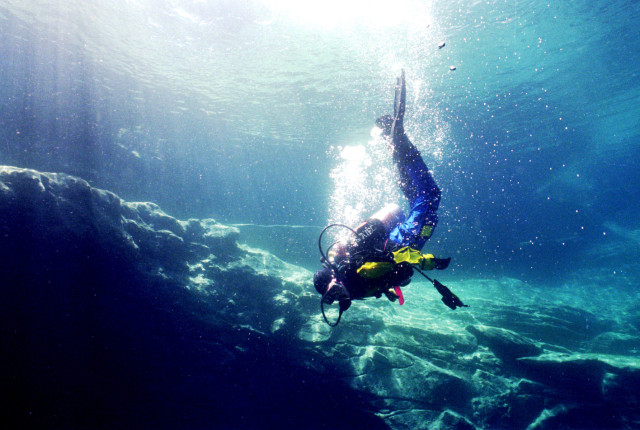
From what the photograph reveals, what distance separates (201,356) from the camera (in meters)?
7.63

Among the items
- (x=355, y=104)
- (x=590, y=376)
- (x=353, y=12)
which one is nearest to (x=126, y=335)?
(x=590, y=376)

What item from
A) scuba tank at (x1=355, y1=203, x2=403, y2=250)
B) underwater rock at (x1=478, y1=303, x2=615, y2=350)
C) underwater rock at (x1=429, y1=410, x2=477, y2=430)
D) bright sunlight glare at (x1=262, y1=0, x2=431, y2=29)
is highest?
bright sunlight glare at (x1=262, y1=0, x2=431, y2=29)

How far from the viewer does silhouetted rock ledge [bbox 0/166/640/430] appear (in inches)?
Result: 248

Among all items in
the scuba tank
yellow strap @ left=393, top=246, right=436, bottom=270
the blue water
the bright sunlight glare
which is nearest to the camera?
yellow strap @ left=393, top=246, right=436, bottom=270

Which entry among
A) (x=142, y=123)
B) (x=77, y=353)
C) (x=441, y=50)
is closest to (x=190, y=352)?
(x=77, y=353)

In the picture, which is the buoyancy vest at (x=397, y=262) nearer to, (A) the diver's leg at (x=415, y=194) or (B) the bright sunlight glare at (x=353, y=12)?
(A) the diver's leg at (x=415, y=194)

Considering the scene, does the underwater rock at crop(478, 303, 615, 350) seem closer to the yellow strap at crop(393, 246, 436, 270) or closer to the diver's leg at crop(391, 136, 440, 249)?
the diver's leg at crop(391, 136, 440, 249)

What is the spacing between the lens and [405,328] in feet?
31.1

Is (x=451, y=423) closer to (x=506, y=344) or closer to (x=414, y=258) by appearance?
(x=506, y=344)

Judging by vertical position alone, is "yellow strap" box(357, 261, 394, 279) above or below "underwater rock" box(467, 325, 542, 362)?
below

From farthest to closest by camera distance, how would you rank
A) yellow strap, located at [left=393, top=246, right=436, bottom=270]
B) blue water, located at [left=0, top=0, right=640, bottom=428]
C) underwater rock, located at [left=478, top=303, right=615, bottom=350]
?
blue water, located at [left=0, top=0, right=640, bottom=428] < underwater rock, located at [left=478, top=303, right=615, bottom=350] < yellow strap, located at [left=393, top=246, right=436, bottom=270]

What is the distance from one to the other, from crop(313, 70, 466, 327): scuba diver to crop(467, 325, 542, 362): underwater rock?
600 centimetres

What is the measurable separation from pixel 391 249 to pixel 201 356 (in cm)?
629

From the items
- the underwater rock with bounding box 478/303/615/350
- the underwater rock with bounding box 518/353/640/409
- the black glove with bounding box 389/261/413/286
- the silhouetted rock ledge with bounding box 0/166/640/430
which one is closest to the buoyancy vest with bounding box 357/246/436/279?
the black glove with bounding box 389/261/413/286
